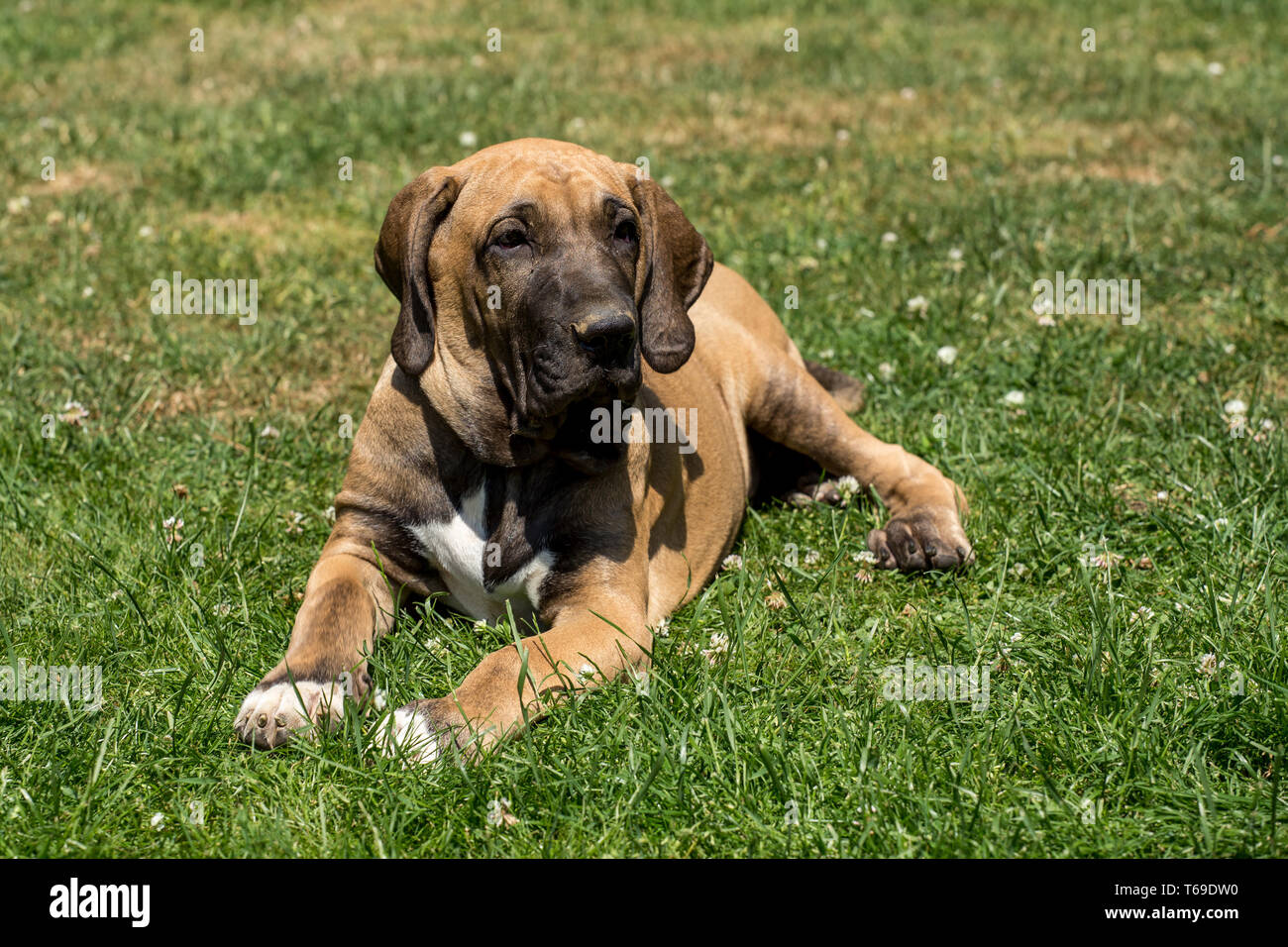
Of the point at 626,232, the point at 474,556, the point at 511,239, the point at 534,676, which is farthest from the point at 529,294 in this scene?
the point at 534,676

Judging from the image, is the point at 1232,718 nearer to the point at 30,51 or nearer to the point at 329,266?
the point at 329,266

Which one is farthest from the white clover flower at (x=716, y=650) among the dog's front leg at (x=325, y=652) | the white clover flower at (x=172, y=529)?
the white clover flower at (x=172, y=529)

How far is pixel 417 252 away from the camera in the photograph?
3414mm

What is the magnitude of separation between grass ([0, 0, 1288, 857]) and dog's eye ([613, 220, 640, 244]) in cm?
109

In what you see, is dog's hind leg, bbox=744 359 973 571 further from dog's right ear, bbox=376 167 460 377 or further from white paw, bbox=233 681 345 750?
white paw, bbox=233 681 345 750

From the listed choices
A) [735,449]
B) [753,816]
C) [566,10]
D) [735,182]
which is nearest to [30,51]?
[566,10]

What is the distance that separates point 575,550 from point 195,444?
6.38 ft

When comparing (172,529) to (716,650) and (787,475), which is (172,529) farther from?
(787,475)

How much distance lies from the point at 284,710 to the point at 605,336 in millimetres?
1190

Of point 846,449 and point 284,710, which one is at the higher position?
point 846,449

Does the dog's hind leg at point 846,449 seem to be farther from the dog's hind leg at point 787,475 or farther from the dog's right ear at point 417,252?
the dog's right ear at point 417,252

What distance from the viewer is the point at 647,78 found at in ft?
31.7

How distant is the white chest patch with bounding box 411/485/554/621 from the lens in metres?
3.54

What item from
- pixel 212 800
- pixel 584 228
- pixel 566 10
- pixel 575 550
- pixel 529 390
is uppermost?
pixel 566 10
